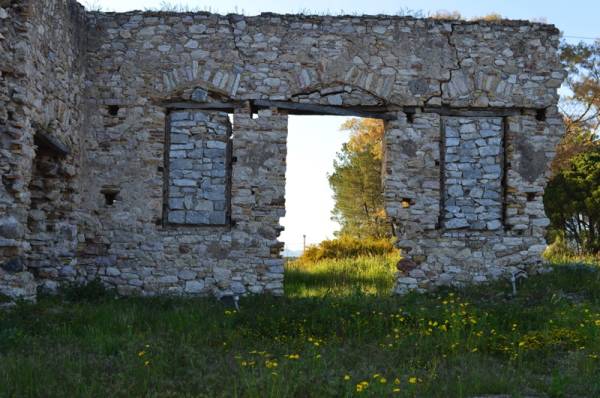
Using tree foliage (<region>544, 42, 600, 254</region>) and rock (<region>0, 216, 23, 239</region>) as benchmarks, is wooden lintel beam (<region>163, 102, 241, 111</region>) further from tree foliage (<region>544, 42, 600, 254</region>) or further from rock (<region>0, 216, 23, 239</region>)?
tree foliage (<region>544, 42, 600, 254</region>)

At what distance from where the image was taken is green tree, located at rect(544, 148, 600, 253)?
1953 cm

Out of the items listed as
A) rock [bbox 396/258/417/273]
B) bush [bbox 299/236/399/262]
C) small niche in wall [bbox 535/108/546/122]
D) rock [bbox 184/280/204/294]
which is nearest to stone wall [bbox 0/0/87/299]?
rock [bbox 184/280/204/294]

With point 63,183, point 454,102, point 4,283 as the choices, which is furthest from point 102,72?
point 454,102

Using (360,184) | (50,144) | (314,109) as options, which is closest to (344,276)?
(314,109)

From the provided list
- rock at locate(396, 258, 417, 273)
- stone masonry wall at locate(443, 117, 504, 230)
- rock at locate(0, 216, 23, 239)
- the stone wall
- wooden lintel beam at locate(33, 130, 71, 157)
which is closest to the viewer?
rock at locate(0, 216, 23, 239)

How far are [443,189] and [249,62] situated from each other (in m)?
3.71

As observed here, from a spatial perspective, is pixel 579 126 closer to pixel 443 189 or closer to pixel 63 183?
pixel 443 189

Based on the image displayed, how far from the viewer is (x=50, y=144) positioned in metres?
8.98

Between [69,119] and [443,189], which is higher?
[69,119]

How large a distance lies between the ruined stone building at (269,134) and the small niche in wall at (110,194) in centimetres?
2

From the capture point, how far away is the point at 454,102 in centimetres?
1039

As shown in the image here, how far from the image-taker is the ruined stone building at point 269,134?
9.97 metres

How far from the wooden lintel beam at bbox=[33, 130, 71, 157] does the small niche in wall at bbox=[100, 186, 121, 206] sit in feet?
2.82

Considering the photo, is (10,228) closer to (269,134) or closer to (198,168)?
(198,168)
